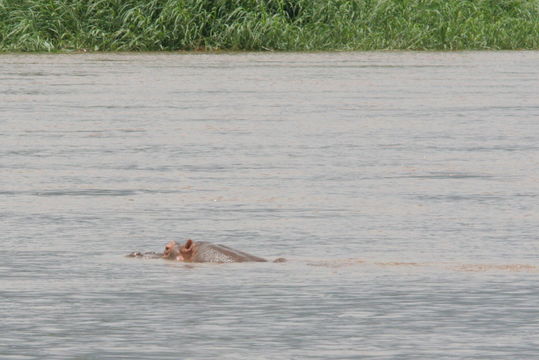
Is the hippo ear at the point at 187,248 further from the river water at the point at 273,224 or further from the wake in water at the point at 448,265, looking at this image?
the wake in water at the point at 448,265

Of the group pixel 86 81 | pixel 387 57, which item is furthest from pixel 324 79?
pixel 387 57

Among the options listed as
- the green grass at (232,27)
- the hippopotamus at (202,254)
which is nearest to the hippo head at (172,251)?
the hippopotamus at (202,254)

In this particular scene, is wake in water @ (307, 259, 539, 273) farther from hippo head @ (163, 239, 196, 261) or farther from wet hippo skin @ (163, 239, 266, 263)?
hippo head @ (163, 239, 196, 261)

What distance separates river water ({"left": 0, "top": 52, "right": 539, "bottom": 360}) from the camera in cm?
477

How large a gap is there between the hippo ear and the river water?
7 centimetres

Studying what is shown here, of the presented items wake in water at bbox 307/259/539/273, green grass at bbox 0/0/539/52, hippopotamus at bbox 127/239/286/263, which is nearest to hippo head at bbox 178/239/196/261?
hippopotamus at bbox 127/239/286/263

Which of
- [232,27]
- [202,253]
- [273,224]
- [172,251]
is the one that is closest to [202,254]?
[202,253]

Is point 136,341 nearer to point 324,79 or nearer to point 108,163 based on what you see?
point 108,163

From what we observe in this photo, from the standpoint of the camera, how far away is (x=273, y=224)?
734 centimetres

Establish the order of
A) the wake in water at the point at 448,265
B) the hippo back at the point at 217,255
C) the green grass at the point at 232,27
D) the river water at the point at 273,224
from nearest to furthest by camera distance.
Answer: the river water at the point at 273,224 < the wake in water at the point at 448,265 < the hippo back at the point at 217,255 < the green grass at the point at 232,27

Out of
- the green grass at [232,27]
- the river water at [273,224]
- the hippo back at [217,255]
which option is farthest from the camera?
the green grass at [232,27]

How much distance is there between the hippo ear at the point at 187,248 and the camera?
20.5 feet

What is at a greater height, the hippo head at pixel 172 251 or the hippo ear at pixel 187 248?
the hippo ear at pixel 187 248

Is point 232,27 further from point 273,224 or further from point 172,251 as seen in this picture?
point 172,251
